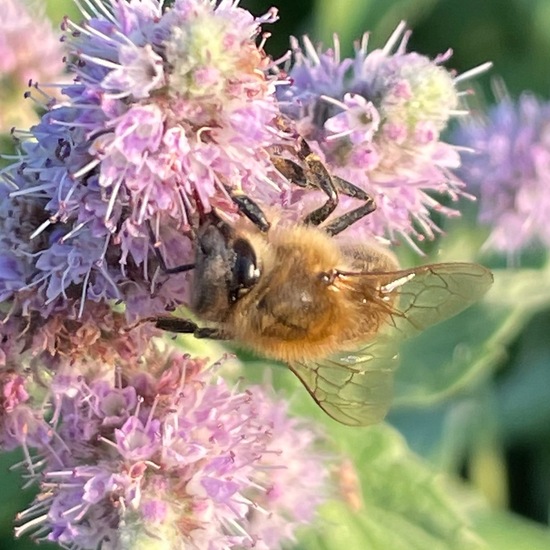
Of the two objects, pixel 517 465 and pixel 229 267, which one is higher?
pixel 229 267

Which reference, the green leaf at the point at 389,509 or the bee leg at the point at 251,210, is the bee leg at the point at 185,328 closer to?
the bee leg at the point at 251,210

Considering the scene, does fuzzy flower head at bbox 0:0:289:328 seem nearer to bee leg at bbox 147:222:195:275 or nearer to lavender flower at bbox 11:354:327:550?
bee leg at bbox 147:222:195:275

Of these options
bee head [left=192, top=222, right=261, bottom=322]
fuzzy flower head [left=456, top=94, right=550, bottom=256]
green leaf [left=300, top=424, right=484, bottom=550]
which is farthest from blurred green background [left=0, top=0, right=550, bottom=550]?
bee head [left=192, top=222, right=261, bottom=322]

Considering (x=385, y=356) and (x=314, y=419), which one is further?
(x=314, y=419)

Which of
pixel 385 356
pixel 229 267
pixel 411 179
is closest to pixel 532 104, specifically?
pixel 411 179

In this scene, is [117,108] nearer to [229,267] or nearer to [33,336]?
[229,267]
